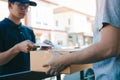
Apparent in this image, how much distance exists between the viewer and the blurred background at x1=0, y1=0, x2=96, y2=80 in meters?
14.1

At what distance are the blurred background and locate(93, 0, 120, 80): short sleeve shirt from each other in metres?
7.56

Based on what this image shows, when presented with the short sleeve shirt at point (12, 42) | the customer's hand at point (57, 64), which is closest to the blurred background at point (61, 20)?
the short sleeve shirt at point (12, 42)

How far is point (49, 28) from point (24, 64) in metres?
14.7

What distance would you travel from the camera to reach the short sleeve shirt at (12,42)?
2.01m

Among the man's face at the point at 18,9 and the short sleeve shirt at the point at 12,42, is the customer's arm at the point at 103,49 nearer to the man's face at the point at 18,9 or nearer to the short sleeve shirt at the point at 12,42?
the short sleeve shirt at the point at 12,42

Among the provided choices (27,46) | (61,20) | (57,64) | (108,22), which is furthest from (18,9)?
(61,20)

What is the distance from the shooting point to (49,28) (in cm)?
1675

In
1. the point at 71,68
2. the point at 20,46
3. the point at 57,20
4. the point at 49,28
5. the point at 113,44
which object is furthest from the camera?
the point at 57,20

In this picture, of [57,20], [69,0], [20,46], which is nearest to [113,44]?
[20,46]

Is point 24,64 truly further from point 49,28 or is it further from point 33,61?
point 49,28

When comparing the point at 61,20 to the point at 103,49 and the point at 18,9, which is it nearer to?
the point at 18,9

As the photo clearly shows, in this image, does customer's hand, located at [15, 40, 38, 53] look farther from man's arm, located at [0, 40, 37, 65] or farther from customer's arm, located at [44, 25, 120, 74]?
customer's arm, located at [44, 25, 120, 74]

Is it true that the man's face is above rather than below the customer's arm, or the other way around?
above

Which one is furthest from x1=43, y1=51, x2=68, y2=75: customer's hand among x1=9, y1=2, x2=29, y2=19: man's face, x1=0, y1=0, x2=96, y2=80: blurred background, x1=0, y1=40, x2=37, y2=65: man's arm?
x1=0, y1=0, x2=96, y2=80: blurred background
